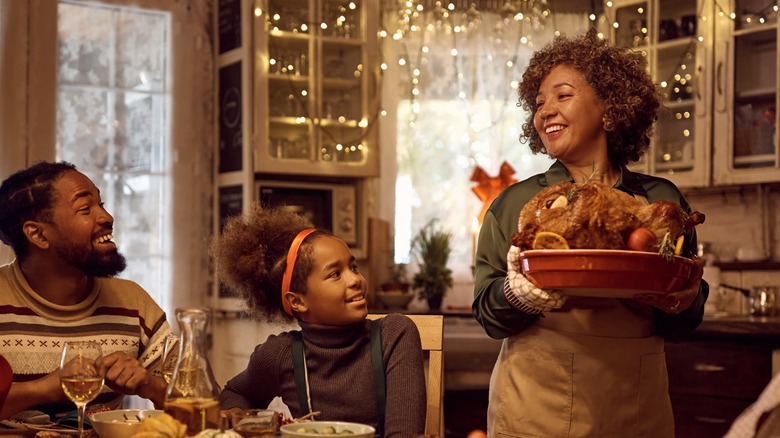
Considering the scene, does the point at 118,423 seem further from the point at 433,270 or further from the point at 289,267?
the point at 433,270

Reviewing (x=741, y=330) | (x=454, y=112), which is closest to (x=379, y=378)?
(x=741, y=330)

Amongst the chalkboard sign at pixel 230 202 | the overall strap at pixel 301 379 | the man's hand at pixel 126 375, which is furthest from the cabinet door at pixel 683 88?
the man's hand at pixel 126 375

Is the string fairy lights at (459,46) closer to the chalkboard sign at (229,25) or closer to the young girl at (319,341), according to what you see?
the chalkboard sign at (229,25)

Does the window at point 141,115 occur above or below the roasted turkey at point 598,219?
above

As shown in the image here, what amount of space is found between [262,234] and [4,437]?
66 cm

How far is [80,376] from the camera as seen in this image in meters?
1.57

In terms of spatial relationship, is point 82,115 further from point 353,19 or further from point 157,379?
point 157,379

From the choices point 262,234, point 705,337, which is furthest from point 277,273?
point 705,337

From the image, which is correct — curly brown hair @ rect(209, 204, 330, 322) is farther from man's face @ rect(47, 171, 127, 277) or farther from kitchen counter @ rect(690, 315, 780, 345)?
kitchen counter @ rect(690, 315, 780, 345)

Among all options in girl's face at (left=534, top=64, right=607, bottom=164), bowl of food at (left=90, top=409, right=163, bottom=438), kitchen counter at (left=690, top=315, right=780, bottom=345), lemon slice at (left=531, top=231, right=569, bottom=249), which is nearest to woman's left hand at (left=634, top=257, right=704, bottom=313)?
lemon slice at (left=531, top=231, right=569, bottom=249)

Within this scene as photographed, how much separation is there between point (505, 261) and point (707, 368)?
1.70 m

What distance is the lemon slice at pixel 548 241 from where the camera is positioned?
1.68m

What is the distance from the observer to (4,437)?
5.50 feet

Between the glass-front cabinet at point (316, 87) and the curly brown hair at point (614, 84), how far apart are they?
92.2 inches
